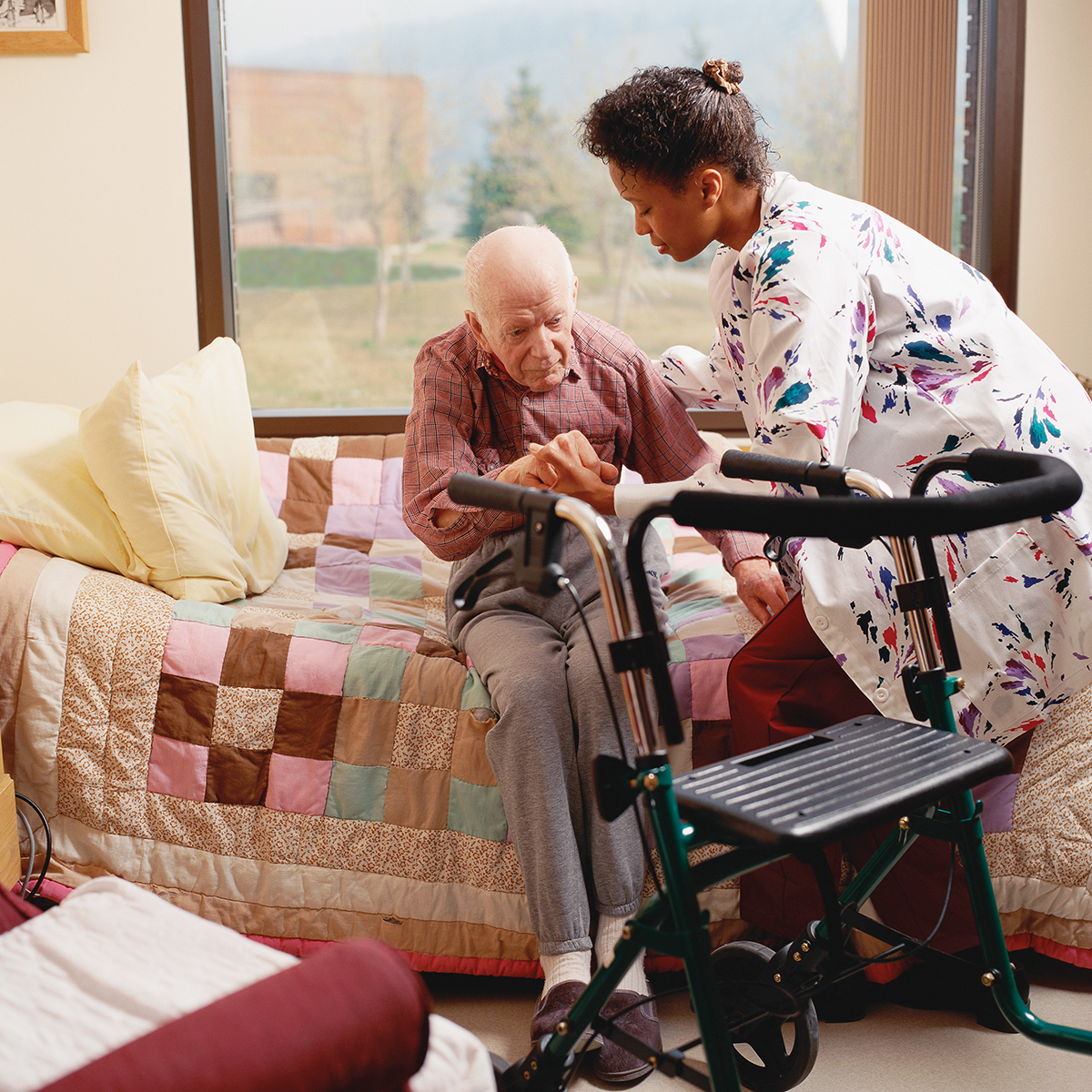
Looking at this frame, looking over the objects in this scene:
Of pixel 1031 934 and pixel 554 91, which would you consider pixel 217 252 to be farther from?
pixel 1031 934

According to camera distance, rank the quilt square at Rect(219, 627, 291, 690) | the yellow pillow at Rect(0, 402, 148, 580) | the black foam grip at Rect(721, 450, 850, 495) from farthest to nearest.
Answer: the yellow pillow at Rect(0, 402, 148, 580) < the quilt square at Rect(219, 627, 291, 690) < the black foam grip at Rect(721, 450, 850, 495)

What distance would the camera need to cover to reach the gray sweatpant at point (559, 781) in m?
1.41

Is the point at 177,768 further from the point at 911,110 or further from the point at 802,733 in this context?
the point at 911,110

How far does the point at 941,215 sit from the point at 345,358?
6.04 feet

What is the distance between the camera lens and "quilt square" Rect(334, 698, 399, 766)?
5.31 feet

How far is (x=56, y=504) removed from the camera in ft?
5.95


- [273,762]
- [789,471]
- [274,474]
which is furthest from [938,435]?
[274,474]

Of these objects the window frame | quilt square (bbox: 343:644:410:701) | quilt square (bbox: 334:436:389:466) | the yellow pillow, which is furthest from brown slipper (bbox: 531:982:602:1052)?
the window frame

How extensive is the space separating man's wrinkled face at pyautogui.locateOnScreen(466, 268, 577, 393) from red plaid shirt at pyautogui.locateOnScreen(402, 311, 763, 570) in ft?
0.23

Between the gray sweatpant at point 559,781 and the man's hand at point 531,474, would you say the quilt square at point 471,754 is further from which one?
the man's hand at point 531,474

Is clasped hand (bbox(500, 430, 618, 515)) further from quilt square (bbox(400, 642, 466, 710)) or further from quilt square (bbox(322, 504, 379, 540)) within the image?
quilt square (bbox(322, 504, 379, 540))

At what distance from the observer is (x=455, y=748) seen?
159cm

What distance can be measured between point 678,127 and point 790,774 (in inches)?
36.3

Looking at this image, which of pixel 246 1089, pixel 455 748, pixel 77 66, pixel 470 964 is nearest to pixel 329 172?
Result: pixel 77 66
